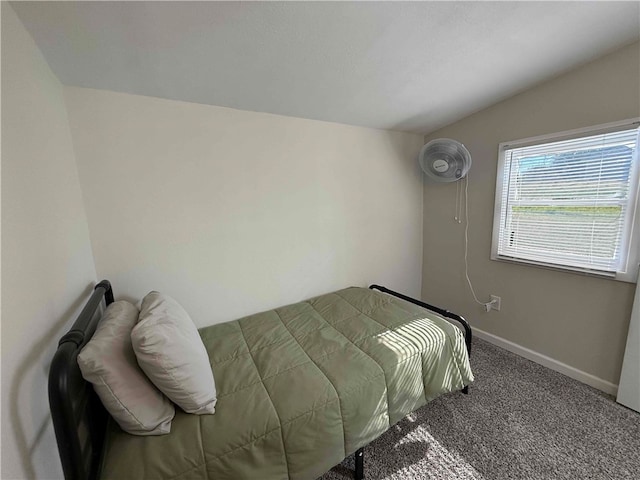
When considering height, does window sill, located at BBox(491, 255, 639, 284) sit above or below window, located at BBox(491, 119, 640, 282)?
below

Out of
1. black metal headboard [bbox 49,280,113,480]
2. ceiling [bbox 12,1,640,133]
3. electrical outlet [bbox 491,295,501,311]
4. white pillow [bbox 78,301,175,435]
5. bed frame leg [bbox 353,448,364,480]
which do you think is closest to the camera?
black metal headboard [bbox 49,280,113,480]

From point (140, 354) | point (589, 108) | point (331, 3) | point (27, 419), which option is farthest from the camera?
point (589, 108)

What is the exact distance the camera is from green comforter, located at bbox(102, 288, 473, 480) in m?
0.93

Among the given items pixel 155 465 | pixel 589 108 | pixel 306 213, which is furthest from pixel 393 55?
pixel 155 465

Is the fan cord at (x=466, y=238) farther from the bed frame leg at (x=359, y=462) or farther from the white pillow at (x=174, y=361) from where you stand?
the white pillow at (x=174, y=361)

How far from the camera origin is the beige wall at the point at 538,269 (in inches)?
66.9

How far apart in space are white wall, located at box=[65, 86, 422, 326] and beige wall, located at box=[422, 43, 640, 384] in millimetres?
633

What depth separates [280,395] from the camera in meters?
1.16

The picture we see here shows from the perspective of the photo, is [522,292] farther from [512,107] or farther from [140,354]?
[140,354]

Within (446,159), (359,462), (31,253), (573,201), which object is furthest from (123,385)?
(573,201)

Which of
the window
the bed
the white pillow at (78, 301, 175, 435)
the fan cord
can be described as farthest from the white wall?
the window

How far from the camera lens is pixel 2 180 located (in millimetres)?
769

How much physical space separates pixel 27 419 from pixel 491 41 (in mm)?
2643

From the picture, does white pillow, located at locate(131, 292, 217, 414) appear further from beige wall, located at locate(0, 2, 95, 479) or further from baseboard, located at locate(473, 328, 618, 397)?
baseboard, located at locate(473, 328, 618, 397)
